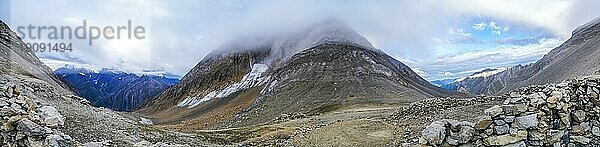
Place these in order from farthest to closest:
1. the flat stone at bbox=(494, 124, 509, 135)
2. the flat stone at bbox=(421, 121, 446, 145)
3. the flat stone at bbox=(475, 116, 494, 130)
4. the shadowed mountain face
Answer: the shadowed mountain face → the flat stone at bbox=(421, 121, 446, 145) → the flat stone at bbox=(475, 116, 494, 130) → the flat stone at bbox=(494, 124, 509, 135)

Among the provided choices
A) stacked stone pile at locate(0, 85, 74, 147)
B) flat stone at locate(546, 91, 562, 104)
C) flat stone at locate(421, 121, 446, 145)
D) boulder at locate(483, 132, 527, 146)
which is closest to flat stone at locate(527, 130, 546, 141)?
boulder at locate(483, 132, 527, 146)

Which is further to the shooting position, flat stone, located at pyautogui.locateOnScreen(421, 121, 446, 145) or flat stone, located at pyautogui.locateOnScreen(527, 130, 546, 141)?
flat stone, located at pyautogui.locateOnScreen(421, 121, 446, 145)

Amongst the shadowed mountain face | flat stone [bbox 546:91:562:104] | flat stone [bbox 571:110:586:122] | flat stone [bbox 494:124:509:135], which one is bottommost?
the shadowed mountain face

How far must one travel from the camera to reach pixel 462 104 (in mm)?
35969

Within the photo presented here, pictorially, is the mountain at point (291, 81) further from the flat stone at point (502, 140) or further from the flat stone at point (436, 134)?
the flat stone at point (502, 140)

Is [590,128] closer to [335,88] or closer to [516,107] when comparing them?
[516,107]

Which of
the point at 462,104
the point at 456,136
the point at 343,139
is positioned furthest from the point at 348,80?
the point at 456,136

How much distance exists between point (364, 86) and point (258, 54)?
74.3 metres

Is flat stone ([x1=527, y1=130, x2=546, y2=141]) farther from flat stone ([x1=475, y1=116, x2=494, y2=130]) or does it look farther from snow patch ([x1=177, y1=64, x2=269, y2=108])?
snow patch ([x1=177, y1=64, x2=269, y2=108])

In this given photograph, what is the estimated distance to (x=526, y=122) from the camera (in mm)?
18062

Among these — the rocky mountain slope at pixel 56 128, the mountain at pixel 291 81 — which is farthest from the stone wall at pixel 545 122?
the mountain at pixel 291 81

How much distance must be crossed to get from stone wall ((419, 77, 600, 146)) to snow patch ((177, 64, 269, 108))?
331 feet

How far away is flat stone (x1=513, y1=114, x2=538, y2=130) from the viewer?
59.1 feet

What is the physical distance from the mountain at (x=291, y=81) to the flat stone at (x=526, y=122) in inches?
1750
